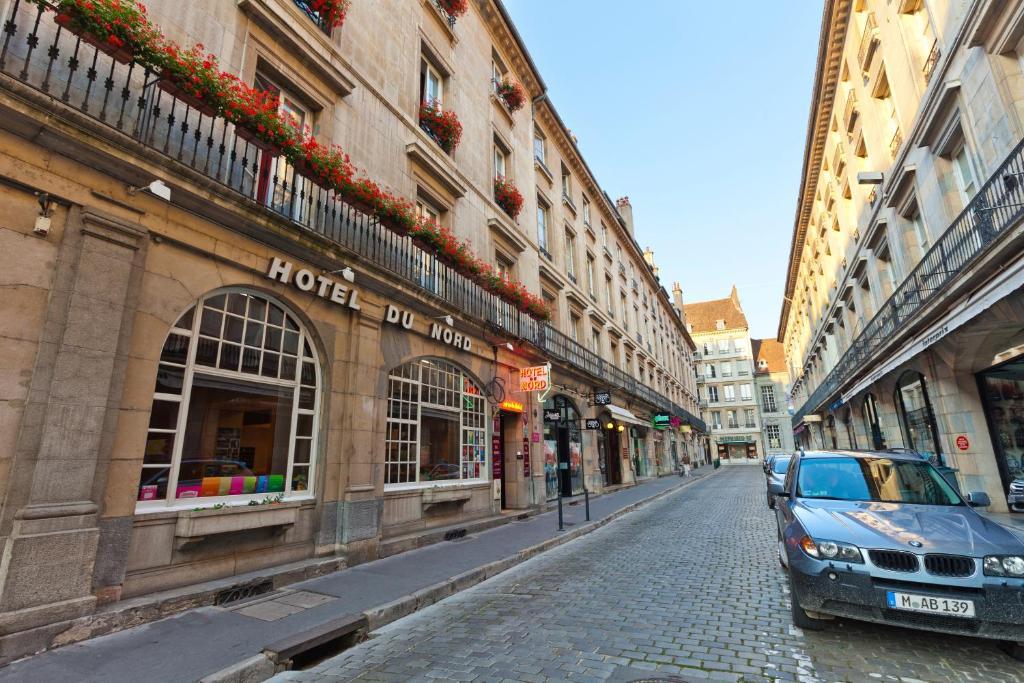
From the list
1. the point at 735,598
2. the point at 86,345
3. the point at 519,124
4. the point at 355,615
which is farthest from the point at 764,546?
the point at 519,124

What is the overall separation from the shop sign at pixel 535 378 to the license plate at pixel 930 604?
9005 millimetres

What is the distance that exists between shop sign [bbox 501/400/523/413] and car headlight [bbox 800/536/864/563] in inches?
345

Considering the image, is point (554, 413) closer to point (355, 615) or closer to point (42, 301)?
point (355, 615)

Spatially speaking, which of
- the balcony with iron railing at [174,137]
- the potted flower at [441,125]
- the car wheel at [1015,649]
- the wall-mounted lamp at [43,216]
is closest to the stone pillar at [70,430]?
the wall-mounted lamp at [43,216]

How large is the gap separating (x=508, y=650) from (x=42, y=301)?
5.59m

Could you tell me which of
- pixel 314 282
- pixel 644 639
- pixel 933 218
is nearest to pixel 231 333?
Result: pixel 314 282

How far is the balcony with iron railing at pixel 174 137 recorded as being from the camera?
4.78 metres

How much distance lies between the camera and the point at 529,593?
5906mm

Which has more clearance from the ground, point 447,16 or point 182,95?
point 447,16

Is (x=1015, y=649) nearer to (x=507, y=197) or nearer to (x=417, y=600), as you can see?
(x=417, y=600)

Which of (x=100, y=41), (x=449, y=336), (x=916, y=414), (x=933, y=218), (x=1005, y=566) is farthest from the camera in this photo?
(x=916, y=414)

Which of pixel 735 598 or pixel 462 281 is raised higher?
pixel 462 281

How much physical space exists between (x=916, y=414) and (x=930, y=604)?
1525 centimetres

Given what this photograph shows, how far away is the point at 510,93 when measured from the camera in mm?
16422
